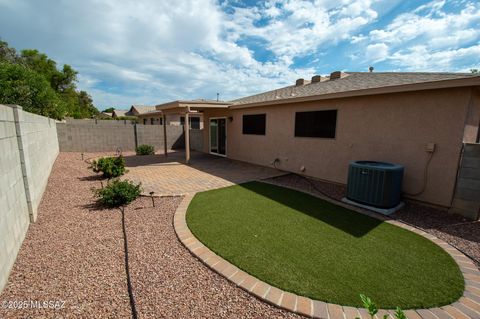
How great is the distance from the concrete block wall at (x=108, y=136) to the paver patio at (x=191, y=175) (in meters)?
5.06

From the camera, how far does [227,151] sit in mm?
11430

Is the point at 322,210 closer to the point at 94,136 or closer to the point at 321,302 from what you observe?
the point at 321,302

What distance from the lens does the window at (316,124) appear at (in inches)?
255

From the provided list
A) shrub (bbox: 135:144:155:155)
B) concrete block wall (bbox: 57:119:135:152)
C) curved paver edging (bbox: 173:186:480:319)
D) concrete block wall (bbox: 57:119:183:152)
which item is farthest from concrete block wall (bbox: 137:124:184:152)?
curved paver edging (bbox: 173:186:480:319)

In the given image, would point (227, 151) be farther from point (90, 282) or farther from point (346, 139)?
point (90, 282)

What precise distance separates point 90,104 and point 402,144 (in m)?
50.4

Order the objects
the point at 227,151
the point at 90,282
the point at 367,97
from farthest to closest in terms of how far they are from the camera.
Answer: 1. the point at 227,151
2. the point at 367,97
3. the point at 90,282

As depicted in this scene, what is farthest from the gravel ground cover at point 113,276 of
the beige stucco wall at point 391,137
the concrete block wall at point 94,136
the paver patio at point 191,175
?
the concrete block wall at point 94,136

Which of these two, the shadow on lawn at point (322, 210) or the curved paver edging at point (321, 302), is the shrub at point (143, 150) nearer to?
the shadow on lawn at point (322, 210)

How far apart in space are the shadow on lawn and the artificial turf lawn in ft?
0.07

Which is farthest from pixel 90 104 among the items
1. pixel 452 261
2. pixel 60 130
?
pixel 452 261

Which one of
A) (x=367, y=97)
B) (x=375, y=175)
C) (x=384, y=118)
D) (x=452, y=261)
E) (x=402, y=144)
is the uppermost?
(x=367, y=97)

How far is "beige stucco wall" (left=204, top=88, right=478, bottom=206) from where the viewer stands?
4.36 metres

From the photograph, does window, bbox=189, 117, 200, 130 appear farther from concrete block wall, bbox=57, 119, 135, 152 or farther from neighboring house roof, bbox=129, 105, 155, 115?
neighboring house roof, bbox=129, 105, 155, 115
